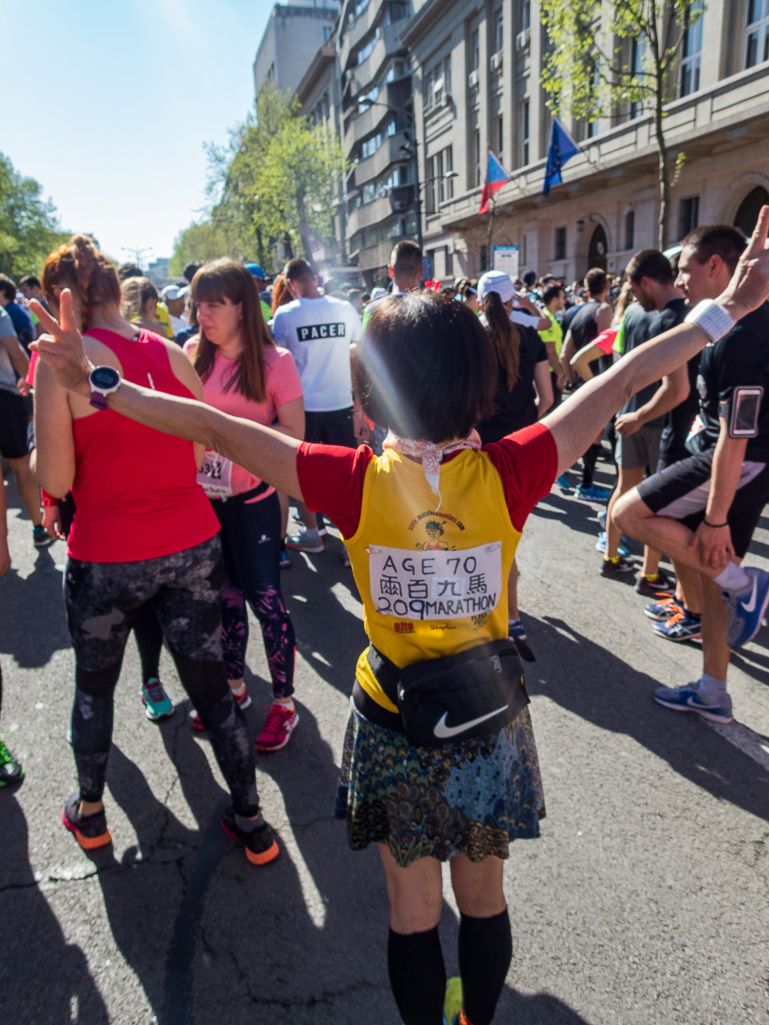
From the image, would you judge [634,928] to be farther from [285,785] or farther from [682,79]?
[682,79]

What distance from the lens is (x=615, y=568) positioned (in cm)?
500

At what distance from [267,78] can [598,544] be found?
96.9 metres

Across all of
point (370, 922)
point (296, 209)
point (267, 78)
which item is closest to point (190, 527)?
point (370, 922)

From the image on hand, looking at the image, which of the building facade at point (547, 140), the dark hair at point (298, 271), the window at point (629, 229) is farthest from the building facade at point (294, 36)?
the dark hair at point (298, 271)

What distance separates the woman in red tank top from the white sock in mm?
2115

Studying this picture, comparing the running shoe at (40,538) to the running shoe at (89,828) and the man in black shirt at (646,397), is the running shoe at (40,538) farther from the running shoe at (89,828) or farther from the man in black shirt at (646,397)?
the man in black shirt at (646,397)

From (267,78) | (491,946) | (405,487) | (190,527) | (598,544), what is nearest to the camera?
(405,487)

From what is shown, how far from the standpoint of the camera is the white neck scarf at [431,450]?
55.8 inches

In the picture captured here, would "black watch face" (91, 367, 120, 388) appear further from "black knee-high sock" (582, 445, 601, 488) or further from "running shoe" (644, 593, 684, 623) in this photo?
"black knee-high sock" (582, 445, 601, 488)

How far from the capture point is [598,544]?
5.62m

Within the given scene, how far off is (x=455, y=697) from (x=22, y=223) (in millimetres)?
74426

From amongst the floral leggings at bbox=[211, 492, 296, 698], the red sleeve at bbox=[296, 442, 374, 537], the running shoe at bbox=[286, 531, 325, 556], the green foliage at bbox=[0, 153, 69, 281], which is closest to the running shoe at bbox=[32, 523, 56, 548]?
the running shoe at bbox=[286, 531, 325, 556]

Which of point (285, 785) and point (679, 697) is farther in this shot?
point (679, 697)

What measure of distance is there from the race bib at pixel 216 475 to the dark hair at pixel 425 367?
1478 millimetres
